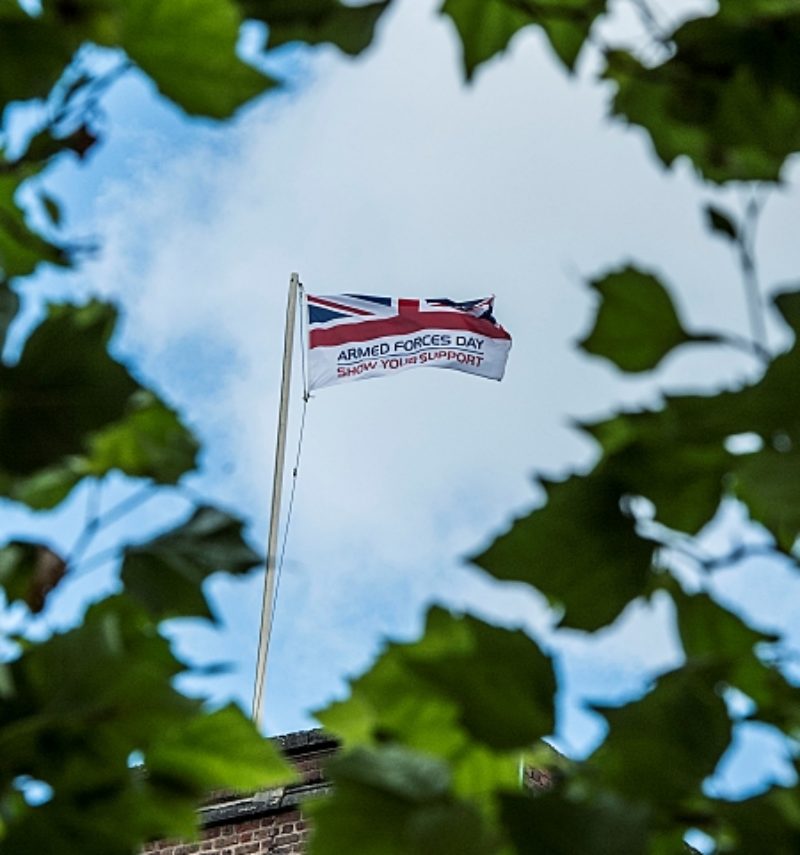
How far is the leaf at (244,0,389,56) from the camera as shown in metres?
0.76

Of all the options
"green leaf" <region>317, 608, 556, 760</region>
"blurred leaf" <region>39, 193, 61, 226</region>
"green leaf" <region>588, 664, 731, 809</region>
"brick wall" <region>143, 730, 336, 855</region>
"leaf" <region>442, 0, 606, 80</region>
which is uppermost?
"brick wall" <region>143, 730, 336, 855</region>

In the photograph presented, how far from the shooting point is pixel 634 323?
0.62 m

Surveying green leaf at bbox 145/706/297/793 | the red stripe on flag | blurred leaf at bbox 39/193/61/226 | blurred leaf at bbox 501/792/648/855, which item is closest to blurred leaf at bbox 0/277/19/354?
blurred leaf at bbox 39/193/61/226

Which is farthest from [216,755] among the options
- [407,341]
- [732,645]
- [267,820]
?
[407,341]

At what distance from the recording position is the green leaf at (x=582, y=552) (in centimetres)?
61

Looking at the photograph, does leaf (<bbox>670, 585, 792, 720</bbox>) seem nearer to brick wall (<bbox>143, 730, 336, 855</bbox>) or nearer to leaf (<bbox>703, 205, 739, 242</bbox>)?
leaf (<bbox>703, 205, 739, 242</bbox>)

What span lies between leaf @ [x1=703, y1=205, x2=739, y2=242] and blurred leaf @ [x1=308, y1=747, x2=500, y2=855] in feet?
0.94

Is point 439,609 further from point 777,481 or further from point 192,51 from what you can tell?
point 192,51

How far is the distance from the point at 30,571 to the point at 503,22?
426 mm

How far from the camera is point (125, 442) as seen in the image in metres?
0.73

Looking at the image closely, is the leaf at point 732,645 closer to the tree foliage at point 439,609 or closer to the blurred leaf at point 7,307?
the tree foliage at point 439,609

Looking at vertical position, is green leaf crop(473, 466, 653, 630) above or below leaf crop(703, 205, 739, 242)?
below

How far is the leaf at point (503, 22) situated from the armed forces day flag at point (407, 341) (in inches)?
440

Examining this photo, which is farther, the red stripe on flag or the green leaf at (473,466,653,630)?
the red stripe on flag
